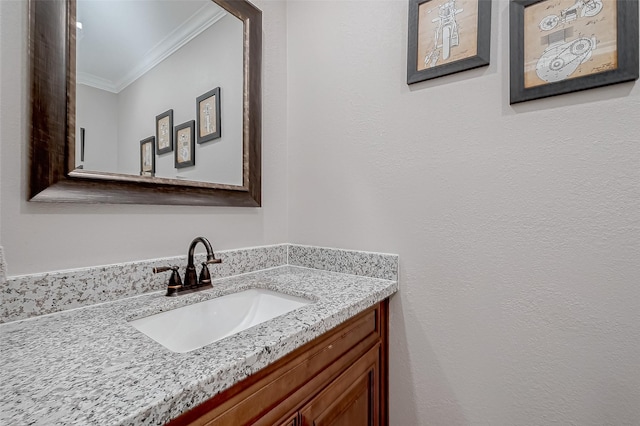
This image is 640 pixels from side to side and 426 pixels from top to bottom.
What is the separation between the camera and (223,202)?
3.79 ft

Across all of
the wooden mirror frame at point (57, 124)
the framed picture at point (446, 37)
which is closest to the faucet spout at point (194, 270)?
the wooden mirror frame at point (57, 124)

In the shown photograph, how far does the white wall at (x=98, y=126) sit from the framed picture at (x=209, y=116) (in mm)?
269

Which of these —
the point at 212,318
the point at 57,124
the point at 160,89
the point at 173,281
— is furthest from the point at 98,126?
the point at 212,318

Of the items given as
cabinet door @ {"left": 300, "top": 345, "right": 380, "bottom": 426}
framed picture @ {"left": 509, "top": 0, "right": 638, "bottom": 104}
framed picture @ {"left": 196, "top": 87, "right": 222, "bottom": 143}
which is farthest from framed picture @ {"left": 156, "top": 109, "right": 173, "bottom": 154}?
framed picture @ {"left": 509, "top": 0, "right": 638, "bottom": 104}

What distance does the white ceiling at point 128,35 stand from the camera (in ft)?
2.72

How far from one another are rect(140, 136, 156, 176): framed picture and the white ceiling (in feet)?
0.54

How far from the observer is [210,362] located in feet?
1.69

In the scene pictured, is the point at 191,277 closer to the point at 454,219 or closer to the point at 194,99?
the point at 194,99

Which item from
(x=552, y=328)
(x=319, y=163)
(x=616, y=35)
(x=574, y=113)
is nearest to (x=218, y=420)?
(x=552, y=328)

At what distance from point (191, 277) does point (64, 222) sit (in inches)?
14.6

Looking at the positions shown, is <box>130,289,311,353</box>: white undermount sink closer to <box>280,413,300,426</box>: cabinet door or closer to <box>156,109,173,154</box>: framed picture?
<box>280,413,300,426</box>: cabinet door

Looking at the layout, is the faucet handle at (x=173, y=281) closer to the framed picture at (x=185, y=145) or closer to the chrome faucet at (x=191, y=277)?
the chrome faucet at (x=191, y=277)

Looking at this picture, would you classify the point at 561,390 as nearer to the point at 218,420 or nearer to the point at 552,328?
the point at 552,328

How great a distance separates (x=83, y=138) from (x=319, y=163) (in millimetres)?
→ 831
